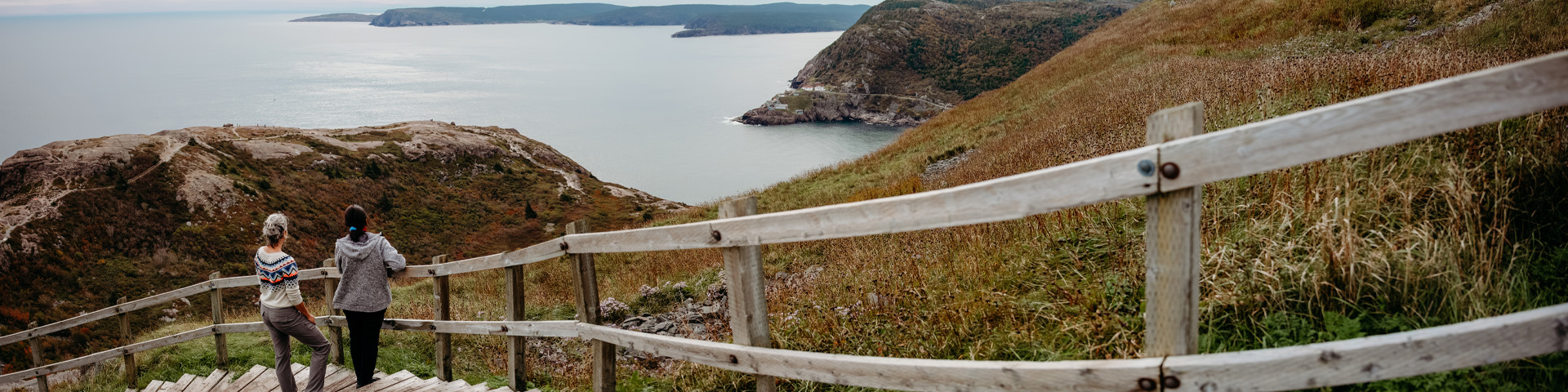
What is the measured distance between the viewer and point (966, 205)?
251cm

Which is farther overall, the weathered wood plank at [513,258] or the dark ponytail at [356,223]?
the dark ponytail at [356,223]

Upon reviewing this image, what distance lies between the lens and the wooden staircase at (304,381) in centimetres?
620

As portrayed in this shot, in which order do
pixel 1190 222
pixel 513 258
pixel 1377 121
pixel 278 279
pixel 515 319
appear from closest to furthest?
pixel 1377 121 < pixel 1190 222 < pixel 513 258 < pixel 515 319 < pixel 278 279

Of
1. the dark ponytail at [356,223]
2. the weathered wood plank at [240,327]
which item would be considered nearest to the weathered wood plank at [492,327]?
the dark ponytail at [356,223]

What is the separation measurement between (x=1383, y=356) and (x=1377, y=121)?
67cm

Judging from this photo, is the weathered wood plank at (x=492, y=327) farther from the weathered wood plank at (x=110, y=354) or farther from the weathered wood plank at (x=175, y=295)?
the weathered wood plank at (x=110, y=354)

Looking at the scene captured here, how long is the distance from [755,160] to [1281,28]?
105 m

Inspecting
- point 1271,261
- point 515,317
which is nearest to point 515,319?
point 515,317

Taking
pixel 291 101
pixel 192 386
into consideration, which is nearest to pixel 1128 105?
pixel 192 386

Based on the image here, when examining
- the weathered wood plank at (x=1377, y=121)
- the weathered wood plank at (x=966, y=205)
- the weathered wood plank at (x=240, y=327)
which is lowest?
the weathered wood plank at (x=240, y=327)

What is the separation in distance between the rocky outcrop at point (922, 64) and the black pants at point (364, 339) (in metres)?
148

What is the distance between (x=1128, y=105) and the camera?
13.6 metres

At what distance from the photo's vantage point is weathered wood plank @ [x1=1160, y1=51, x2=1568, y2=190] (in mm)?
1799

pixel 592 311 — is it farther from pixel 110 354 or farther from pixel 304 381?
pixel 110 354
